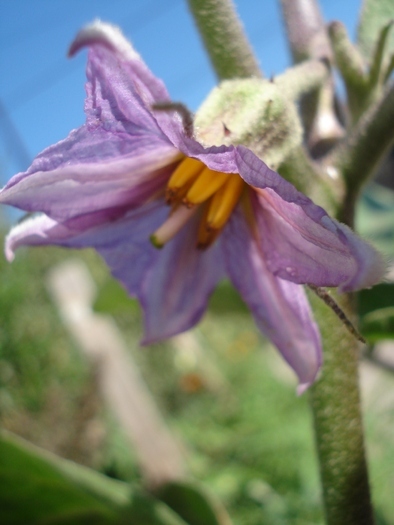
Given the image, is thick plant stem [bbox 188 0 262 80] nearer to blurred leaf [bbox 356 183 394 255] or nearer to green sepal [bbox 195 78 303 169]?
green sepal [bbox 195 78 303 169]

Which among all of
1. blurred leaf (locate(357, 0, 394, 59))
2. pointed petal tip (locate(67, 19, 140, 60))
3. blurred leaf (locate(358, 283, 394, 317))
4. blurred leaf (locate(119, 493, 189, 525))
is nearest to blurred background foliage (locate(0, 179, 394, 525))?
blurred leaf (locate(358, 283, 394, 317))

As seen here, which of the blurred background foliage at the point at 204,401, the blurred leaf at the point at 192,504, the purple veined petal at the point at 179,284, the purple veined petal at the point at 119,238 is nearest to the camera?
the purple veined petal at the point at 119,238

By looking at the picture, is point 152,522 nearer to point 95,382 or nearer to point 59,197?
point 59,197

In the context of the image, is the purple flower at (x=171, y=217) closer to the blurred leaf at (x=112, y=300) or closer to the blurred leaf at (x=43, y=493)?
the blurred leaf at (x=43, y=493)

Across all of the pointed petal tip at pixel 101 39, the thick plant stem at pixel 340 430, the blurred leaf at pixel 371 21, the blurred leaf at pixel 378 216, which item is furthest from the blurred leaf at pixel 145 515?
the blurred leaf at pixel 378 216

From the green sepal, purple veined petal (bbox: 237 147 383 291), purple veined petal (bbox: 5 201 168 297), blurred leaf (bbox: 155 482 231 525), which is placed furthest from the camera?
blurred leaf (bbox: 155 482 231 525)

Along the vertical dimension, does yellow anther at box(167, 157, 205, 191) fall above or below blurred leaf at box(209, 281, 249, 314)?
above

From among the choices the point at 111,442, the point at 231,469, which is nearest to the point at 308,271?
the point at 231,469
